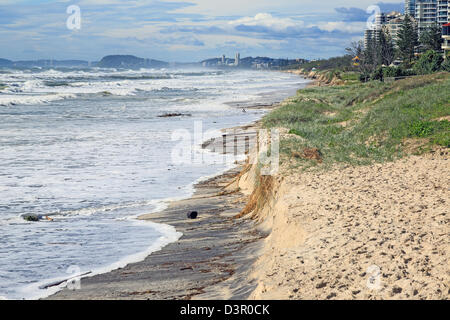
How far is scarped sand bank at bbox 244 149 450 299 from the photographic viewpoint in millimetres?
5755

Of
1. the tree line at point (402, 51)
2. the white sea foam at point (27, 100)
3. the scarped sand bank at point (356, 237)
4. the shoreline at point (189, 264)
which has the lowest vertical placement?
the shoreline at point (189, 264)

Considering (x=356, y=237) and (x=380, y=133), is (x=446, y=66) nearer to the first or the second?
(x=380, y=133)

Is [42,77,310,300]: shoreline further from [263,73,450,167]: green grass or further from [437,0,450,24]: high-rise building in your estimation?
[437,0,450,24]: high-rise building

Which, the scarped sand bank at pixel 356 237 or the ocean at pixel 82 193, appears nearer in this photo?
the scarped sand bank at pixel 356 237

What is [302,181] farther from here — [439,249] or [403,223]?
[439,249]

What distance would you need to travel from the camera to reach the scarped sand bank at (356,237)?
18.9ft

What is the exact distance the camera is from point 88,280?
25.1 feet

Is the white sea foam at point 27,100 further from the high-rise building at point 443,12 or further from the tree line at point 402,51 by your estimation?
the high-rise building at point 443,12

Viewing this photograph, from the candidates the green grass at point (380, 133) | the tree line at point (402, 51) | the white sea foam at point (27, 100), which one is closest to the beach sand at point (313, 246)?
the green grass at point (380, 133)

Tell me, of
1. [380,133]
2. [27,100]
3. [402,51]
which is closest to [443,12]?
[402,51]

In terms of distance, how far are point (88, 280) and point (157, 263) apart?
109 cm

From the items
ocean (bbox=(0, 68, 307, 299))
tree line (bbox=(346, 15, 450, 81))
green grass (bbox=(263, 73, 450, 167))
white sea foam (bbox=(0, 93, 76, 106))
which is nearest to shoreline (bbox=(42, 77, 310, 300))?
ocean (bbox=(0, 68, 307, 299))
